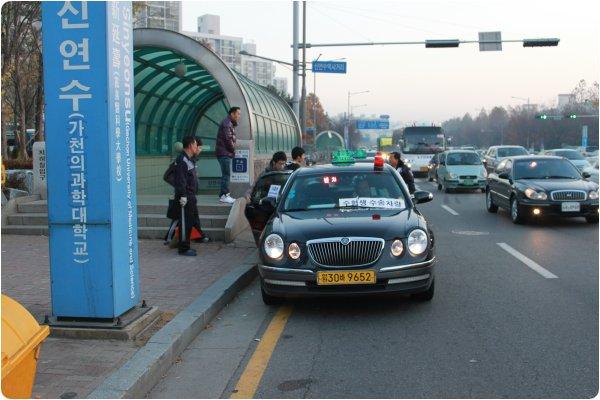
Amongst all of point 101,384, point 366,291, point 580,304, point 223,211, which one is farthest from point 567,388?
point 223,211

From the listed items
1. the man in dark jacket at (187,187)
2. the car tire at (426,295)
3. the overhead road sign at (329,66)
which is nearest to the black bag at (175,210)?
the man in dark jacket at (187,187)

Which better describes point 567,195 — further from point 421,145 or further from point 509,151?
point 421,145

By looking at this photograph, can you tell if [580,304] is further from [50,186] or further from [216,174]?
[216,174]

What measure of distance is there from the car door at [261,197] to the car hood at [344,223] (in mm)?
1662

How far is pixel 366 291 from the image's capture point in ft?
21.0

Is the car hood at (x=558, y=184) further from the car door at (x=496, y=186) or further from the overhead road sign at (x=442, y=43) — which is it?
the overhead road sign at (x=442, y=43)

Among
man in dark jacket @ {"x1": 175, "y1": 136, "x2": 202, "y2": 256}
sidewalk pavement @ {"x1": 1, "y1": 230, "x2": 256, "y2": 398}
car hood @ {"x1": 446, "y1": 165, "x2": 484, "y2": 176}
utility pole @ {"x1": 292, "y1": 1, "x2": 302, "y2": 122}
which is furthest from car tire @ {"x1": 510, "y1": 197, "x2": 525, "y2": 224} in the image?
utility pole @ {"x1": 292, "y1": 1, "x2": 302, "y2": 122}

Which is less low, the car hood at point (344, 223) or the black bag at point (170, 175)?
the black bag at point (170, 175)

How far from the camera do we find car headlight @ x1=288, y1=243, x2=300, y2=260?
21.7ft

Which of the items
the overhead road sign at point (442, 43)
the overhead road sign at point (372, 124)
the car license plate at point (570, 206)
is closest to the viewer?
the car license plate at point (570, 206)

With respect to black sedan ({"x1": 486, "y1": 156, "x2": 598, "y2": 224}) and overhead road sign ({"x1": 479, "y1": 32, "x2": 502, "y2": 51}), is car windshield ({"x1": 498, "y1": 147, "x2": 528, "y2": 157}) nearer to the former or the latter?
overhead road sign ({"x1": 479, "y1": 32, "x2": 502, "y2": 51})

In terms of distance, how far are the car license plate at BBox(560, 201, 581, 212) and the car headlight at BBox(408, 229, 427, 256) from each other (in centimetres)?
811

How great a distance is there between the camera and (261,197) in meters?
10.7

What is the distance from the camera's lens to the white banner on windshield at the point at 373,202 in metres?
7.55
